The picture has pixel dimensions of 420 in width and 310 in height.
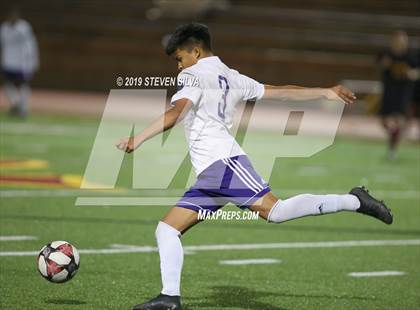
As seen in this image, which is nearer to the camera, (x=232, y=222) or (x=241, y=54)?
(x=232, y=222)

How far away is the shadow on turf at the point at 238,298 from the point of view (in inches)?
314

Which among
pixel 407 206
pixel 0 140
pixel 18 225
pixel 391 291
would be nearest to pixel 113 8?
pixel 0 140

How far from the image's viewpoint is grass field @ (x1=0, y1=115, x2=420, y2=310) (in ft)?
27.1

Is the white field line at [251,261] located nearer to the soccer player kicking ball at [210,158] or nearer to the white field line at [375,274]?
the white field line at [375,274]

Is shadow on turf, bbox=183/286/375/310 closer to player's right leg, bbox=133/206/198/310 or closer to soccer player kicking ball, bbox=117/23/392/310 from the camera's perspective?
player's right leg, bbox=133/206/198/310

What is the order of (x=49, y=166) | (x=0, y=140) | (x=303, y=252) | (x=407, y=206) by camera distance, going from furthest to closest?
(x=0, y=140) < (x=49, y=166) < (x=407, y=206) < (x=303, y=252)

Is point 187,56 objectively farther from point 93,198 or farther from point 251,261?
point 93,198

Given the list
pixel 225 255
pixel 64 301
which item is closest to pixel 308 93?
pixel 64 301

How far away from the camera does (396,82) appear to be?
20.8 meters

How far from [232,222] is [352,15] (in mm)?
19382

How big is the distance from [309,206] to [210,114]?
3.26 feet

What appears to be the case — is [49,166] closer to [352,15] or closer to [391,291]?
[391,291]

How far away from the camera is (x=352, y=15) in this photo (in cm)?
3095

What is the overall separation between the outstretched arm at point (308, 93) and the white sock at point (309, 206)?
74 cm
